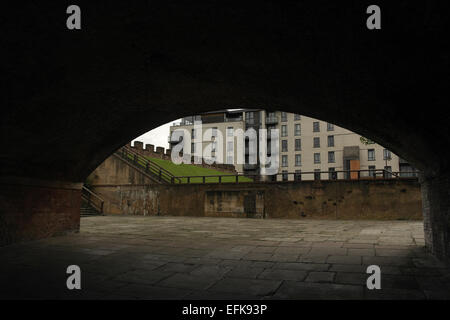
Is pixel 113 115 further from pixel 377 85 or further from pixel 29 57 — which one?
pixel 377 85

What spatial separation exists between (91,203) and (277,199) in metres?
13.6

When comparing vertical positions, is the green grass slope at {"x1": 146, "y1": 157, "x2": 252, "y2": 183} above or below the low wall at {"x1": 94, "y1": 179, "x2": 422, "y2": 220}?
above

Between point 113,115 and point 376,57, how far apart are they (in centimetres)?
588

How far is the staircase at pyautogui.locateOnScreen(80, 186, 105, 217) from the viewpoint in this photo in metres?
Result: 20.7

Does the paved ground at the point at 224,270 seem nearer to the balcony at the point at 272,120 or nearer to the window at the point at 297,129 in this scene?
the window at the point at 297,129

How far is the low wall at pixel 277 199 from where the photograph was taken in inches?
635

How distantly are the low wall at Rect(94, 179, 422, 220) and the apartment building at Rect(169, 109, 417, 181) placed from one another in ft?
67.8

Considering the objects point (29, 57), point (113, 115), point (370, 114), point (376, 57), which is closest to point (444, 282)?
point (370, 114)

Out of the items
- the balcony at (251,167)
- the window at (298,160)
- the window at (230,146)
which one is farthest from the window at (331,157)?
the window at (230,146)

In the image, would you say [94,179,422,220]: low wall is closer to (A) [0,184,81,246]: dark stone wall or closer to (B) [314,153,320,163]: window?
(A) [0,184,81,246]: dark stone wall

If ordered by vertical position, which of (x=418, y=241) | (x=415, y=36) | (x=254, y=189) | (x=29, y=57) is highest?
(x=29, y=57)

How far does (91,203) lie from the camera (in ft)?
73.0

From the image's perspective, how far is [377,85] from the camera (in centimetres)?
434

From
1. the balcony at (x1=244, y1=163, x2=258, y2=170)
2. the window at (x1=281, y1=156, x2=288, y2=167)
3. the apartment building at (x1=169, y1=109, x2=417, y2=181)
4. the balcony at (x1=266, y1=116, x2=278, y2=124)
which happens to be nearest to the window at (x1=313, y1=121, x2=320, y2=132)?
the apartment building at (x1=169, y1=109, x2=417, y2=181)
